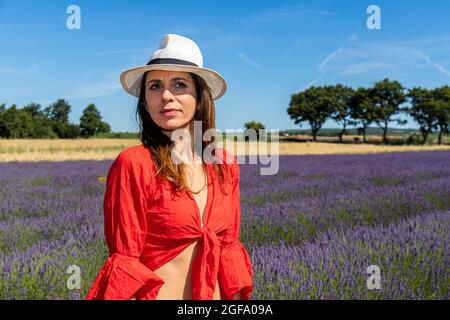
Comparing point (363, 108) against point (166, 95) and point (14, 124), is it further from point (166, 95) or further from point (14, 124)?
point (166, 95)

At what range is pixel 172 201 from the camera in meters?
1.42

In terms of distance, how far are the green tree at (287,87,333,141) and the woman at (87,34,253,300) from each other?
65030mm

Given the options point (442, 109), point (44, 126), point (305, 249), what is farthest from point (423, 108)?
point (305, 249)

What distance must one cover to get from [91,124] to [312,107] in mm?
33060

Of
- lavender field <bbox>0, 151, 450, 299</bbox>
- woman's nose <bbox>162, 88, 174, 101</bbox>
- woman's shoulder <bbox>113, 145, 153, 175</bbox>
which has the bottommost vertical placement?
lavender field <bbox>0, 151, 450, 299</bbox>

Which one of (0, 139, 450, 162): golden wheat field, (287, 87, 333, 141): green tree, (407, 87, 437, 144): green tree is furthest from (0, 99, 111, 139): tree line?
(407, 87, 437, 144): green tree

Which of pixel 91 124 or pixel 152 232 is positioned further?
pixel 91 124

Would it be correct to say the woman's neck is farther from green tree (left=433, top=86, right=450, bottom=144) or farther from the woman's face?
green tree (left=433, top=86, right=450, bottom=144)

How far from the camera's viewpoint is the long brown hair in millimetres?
1440

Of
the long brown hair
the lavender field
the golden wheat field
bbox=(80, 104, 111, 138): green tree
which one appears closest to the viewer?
the long brown hair

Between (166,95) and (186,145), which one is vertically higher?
(166,95)

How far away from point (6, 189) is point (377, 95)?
58859 mm
